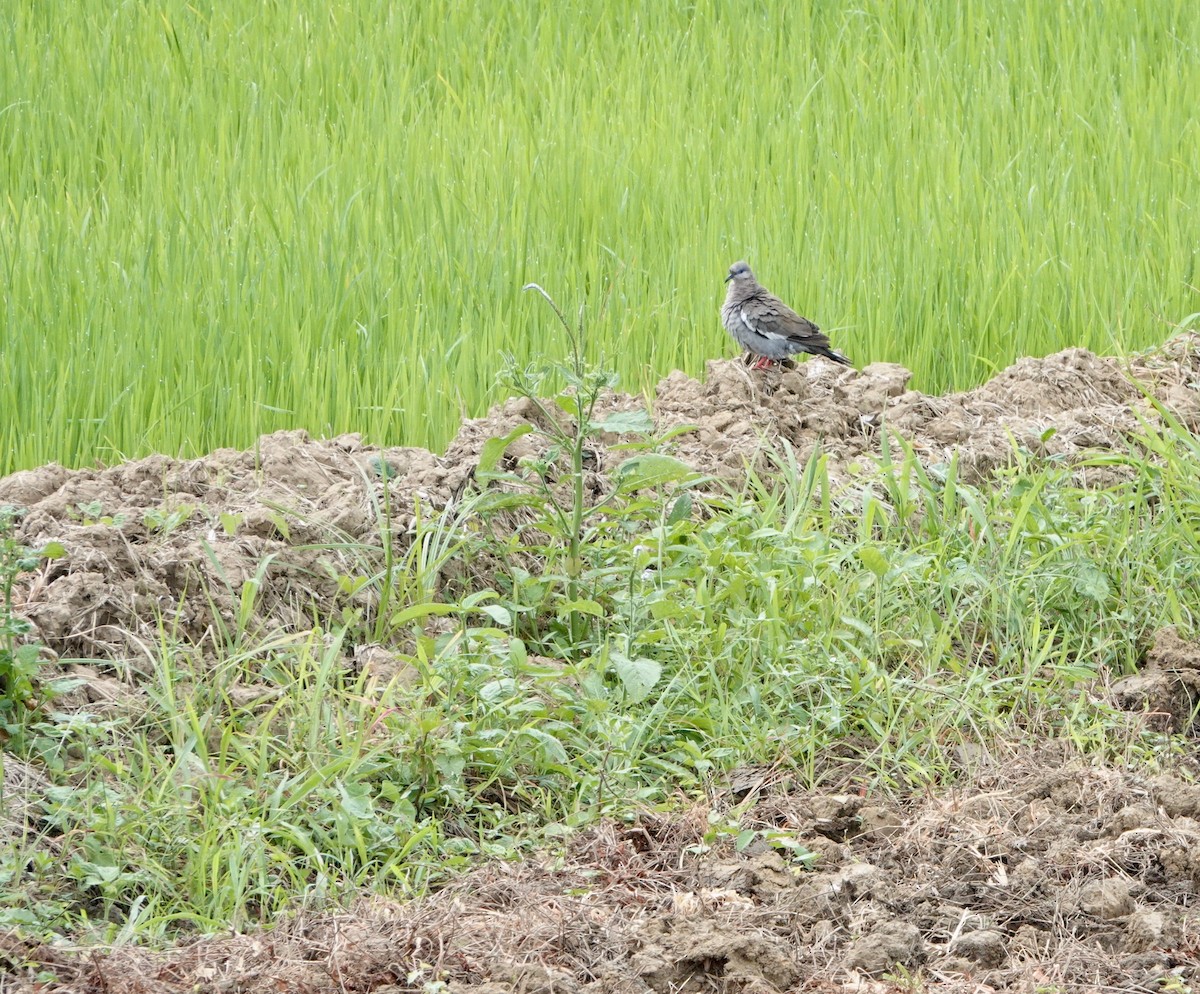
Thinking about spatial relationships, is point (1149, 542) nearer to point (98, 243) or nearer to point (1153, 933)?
point (1153, 933)

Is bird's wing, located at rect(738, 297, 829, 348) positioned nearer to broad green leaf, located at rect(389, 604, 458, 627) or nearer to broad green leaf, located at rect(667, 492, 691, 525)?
broad green leaf, located at rect(667, 492, 691, 525)

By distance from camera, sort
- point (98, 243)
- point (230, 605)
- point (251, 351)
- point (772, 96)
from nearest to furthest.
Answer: point (230, 605) < point (251, 351) < point (98, 243) < point (772, 96)

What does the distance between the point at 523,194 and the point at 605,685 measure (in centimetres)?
300

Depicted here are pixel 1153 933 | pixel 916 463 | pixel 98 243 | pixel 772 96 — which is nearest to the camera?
pixel 1153 933

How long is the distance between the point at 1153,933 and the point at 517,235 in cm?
371

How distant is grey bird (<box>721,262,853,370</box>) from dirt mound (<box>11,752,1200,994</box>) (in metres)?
1.94

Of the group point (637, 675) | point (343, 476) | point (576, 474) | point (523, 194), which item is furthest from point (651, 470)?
point (523, 194)

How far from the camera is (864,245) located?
5.80 metres

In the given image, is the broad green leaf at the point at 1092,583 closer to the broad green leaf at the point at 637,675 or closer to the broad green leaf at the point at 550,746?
the broad green leaf at the point at 637,675

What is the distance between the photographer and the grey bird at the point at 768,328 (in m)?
4.88

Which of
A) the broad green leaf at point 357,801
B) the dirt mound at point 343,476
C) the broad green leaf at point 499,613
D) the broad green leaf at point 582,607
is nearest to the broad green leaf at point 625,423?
the dirt mound at point 343,476

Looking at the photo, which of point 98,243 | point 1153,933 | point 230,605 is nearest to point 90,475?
point 230,605

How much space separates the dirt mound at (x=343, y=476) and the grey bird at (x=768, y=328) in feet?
0.38

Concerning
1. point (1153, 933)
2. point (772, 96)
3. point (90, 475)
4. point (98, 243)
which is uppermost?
point (772, 96)
